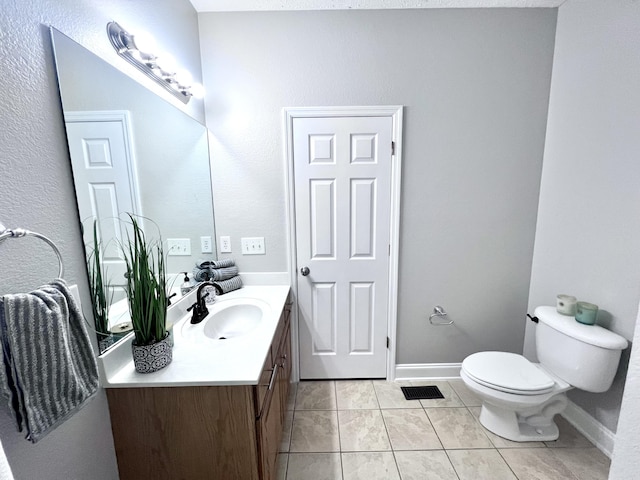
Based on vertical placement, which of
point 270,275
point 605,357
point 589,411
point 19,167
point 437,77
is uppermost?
point 437,77

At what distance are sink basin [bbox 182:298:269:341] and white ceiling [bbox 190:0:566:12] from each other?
1.81 metres

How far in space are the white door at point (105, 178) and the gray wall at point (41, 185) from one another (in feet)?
0.12

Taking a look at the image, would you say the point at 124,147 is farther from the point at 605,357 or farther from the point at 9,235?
the point at 605,357

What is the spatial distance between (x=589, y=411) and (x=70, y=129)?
113 inches

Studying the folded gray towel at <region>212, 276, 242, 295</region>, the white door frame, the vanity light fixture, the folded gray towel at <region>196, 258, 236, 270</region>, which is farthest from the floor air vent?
the vanity light fixture

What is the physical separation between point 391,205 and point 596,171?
113 centimetres

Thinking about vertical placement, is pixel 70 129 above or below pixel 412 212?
above

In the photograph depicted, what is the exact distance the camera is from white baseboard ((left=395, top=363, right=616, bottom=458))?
1529mm

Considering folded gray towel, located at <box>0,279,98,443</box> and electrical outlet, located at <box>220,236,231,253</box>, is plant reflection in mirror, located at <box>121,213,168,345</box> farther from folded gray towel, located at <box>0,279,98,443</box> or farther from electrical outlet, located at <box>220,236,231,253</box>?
electrical outlet, located at <box>220,236,231,253</box>

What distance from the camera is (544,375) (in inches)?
61.3

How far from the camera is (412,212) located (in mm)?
1931

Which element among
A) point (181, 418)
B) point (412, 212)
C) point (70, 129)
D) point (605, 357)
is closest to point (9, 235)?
point (70, 129)

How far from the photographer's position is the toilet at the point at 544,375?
1.42 metres

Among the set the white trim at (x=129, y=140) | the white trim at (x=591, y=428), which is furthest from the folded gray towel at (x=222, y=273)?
the white trim at (x=591, y=428)
